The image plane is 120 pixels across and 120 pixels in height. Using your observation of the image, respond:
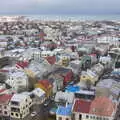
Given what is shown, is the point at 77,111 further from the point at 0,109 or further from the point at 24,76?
the point at 24,76

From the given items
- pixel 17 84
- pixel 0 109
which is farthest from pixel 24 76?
pixel 0 109

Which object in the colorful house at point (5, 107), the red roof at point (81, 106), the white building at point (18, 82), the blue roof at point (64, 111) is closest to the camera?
the red roof at point (81, 106)

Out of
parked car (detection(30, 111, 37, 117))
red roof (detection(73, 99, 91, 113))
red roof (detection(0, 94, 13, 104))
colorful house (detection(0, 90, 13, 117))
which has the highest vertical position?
red roof (detection(73, 99, 91, 113))

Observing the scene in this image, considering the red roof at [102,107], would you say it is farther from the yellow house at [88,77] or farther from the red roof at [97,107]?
the yellow house at [88,77]

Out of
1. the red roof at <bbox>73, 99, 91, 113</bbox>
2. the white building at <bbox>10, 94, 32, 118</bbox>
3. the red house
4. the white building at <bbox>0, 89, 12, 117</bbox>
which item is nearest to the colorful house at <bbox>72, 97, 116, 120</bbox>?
the red roof at <bbox>73, 99, 91, 113</bbox>

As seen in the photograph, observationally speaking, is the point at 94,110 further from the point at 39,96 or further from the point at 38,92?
the point at 38,92

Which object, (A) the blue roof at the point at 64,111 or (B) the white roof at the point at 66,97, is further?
(B) the white roof at the point at 66,97

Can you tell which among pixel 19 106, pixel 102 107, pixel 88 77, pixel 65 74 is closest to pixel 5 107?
pixel 19 106

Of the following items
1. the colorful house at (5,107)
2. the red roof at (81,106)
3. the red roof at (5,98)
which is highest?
the red roof at (81,106)

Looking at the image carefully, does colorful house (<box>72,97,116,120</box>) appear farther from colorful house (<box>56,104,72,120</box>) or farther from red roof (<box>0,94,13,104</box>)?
red roof (<box>0,94,13,104</box>)

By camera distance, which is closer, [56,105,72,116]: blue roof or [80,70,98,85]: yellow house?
[56,105,72,116]: blue roof

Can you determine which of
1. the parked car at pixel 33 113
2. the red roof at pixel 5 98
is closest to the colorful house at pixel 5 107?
the red roof at pixel 5 98
